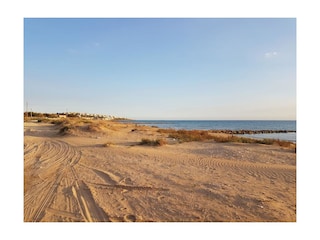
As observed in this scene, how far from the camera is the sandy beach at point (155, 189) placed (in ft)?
13.0

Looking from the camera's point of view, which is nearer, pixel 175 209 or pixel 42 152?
pixel 175 209

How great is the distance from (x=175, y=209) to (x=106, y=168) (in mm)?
3388

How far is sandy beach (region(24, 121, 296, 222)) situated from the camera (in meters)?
3.96

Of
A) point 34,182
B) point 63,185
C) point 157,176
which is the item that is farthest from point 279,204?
point 34,182

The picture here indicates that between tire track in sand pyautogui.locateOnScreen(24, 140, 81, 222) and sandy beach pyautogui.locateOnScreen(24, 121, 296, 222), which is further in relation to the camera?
tire track in sand pyautogui.locateOnScreen(24, 140, 81, 222)

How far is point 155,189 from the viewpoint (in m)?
5.11

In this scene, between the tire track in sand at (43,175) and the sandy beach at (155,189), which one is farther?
the tire track in sand at (43,175)

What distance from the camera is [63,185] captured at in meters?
5.35

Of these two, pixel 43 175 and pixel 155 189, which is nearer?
pixel 155 189

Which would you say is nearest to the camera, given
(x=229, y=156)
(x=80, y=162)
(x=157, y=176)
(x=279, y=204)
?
(x=279, y=204)

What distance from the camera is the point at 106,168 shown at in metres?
6.95

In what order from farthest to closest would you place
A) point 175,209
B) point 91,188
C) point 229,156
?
point 229,156 → point 91,188 → point 175,209
